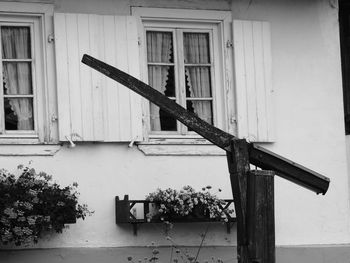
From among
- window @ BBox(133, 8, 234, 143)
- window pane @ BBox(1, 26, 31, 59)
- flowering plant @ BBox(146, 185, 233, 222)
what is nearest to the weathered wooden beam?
flowering plant @ BBox(146, 185, 233, 222)

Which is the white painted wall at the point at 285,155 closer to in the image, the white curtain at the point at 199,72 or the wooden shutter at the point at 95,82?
the wooden shutter at the point at 95,82

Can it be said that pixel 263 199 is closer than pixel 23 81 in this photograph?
Yes

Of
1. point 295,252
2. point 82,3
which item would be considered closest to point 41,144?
point 82,3

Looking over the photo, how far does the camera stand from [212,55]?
9.83m

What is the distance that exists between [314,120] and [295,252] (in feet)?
4.42

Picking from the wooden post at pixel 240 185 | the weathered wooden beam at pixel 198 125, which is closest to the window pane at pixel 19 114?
the weathered wooden beam at pixel 198 125

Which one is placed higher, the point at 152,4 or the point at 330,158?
the point at 152,4

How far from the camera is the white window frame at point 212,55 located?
9562 millimetres

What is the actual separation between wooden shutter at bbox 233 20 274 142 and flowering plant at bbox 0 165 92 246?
1907 mm

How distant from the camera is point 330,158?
990cm

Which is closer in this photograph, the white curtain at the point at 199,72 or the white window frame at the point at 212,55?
the white window frame at the point at 212,55

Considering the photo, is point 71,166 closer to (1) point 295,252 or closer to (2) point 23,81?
(2) point 23,81

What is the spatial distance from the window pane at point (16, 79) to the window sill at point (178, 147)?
120 centimetres

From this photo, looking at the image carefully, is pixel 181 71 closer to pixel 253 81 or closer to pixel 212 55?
pixel 212 55
